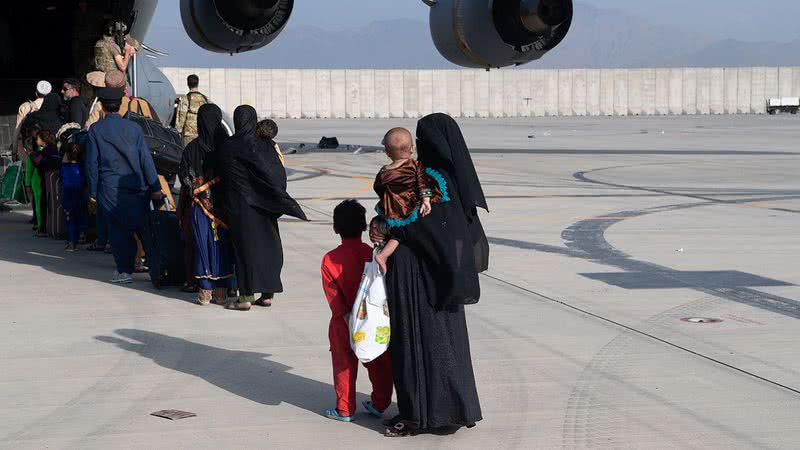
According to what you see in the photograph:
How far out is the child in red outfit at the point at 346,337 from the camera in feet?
21.3

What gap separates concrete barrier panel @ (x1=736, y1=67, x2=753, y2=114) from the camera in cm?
8175

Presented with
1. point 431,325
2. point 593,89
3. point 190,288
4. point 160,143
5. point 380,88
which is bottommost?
point 190,288

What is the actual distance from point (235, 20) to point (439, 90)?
66105 mm

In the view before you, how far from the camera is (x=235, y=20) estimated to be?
1203 cm

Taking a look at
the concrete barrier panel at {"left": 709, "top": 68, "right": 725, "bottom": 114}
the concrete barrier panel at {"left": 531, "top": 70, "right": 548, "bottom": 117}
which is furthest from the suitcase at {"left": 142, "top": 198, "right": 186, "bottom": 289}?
the concrete barrier panel at {"left": 709, "top": 68, "right": 725, "bottom": 114}

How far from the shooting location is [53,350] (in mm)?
8266

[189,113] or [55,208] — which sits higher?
[189,113]

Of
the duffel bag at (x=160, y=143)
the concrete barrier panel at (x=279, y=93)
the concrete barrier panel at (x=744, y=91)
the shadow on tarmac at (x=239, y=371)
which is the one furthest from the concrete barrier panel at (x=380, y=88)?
the shadow on tarmac at (x=239, y=371)

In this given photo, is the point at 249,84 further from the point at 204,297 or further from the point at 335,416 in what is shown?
the point at 335,416

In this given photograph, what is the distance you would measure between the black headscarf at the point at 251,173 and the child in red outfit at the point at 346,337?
119 inches

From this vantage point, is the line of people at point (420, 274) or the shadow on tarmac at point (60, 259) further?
the shadow on tarmac at point (60, 259)

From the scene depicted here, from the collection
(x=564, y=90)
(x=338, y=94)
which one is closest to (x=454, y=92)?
(x=338, y=94)

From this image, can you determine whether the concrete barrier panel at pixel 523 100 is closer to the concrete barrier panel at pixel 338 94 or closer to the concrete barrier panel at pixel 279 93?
the concrete barrier panel at pixel 338 94

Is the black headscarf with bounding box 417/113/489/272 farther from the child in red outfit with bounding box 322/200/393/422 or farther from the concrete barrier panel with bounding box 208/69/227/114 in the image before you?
the concrete barrier panel with bounding box 208/69/227/114
